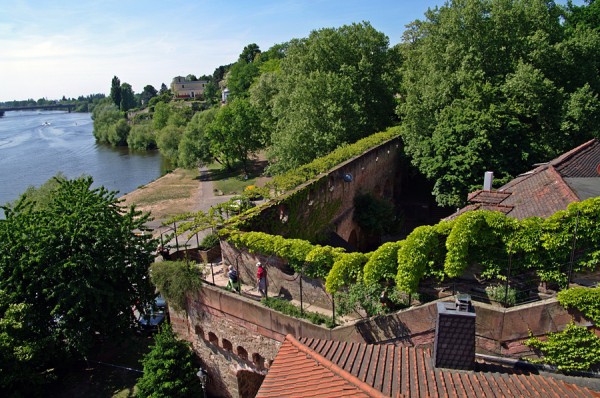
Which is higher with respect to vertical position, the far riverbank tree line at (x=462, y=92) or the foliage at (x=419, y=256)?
the far riverbank tree line at (x=462, y=92)

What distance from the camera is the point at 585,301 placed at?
852 centimetres

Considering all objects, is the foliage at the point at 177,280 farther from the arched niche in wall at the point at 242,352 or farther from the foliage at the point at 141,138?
the foliage at the point at 141,138

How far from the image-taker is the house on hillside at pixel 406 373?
662 centimetres

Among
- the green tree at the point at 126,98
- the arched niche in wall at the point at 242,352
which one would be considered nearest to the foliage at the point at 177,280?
the arched niche in wall at the point at 242,352

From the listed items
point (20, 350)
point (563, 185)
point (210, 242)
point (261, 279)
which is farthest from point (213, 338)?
point (563, 185)

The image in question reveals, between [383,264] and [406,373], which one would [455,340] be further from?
[383,264]

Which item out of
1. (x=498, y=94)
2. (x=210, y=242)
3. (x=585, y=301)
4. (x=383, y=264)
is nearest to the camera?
(x=585, y=301)

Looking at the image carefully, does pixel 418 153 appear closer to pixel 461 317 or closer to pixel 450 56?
pixel 450 56

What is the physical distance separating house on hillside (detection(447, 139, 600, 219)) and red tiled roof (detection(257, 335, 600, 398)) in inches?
263

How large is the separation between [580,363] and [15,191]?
58.5 metres

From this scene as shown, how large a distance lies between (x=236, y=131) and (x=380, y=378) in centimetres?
4646

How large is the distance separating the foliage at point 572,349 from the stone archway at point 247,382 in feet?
27.6

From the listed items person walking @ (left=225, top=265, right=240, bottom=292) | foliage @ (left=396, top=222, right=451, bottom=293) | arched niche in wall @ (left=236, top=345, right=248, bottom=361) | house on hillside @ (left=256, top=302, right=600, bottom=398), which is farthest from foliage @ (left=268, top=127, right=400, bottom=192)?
house on hillside @ (left=256, top=302, right=600, bottom=398)

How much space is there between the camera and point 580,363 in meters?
8.71
